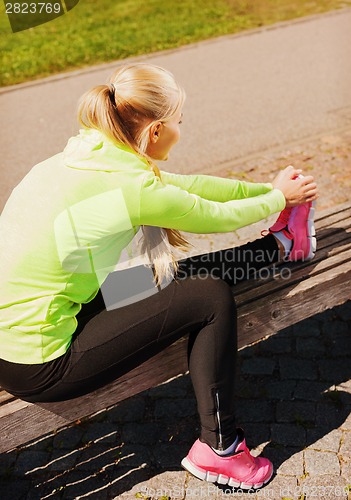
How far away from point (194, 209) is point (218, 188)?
1.84 feet

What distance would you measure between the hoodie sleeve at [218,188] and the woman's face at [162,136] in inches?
16.0

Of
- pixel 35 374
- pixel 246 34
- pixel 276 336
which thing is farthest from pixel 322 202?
pixel 246 34

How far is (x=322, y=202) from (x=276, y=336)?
71.5 inches

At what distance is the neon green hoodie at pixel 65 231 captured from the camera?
8.74 ft

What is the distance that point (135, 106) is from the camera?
2758 millimetres

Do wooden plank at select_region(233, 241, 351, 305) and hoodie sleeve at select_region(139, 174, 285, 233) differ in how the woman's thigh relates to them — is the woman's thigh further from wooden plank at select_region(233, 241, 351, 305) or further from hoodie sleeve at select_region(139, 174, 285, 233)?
wooden plank at select_region(233, 241, 351, 305)

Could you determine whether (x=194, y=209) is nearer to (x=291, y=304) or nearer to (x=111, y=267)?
(x=111, y=267)

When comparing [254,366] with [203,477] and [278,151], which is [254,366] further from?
[278,151]

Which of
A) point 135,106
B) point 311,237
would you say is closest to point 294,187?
point 311,237

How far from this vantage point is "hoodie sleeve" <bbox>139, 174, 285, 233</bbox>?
2717mm

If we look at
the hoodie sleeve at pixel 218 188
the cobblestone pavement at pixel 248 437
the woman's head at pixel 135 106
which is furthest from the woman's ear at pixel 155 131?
the cobblestone pavement at pixel 248 437

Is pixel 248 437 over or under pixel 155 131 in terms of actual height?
under

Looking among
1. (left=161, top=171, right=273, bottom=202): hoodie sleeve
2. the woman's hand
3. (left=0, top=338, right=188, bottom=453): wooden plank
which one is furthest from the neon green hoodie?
the woman's hand

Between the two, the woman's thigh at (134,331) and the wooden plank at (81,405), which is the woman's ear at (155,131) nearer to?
the woman's thigh at (134,331)
